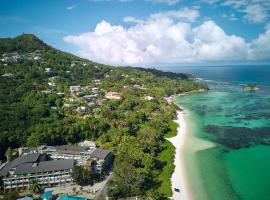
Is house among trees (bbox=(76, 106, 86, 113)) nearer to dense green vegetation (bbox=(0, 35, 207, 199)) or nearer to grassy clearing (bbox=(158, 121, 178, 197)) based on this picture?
dense green vegetation (bbox=(0, 35, 207, 199))

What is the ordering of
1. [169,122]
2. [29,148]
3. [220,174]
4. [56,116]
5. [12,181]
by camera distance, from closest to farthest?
[12,181], [220,174], [29,148], [56,116], [169,122]

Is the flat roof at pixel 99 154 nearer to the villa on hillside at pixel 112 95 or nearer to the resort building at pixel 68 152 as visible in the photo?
the resort building at pixel 68 152

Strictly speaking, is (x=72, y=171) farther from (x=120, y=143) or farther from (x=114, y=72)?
(x=114, y=72)

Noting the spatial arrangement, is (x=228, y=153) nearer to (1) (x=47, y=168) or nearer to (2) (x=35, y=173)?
(1) (x=47, y=168)

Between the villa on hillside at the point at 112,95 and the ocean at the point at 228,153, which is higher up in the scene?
the villa on hillside at the point at 112,95


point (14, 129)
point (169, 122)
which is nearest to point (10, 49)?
point (14, 129)

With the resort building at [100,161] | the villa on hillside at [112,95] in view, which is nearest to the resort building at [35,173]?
the resort building at [100,161]
